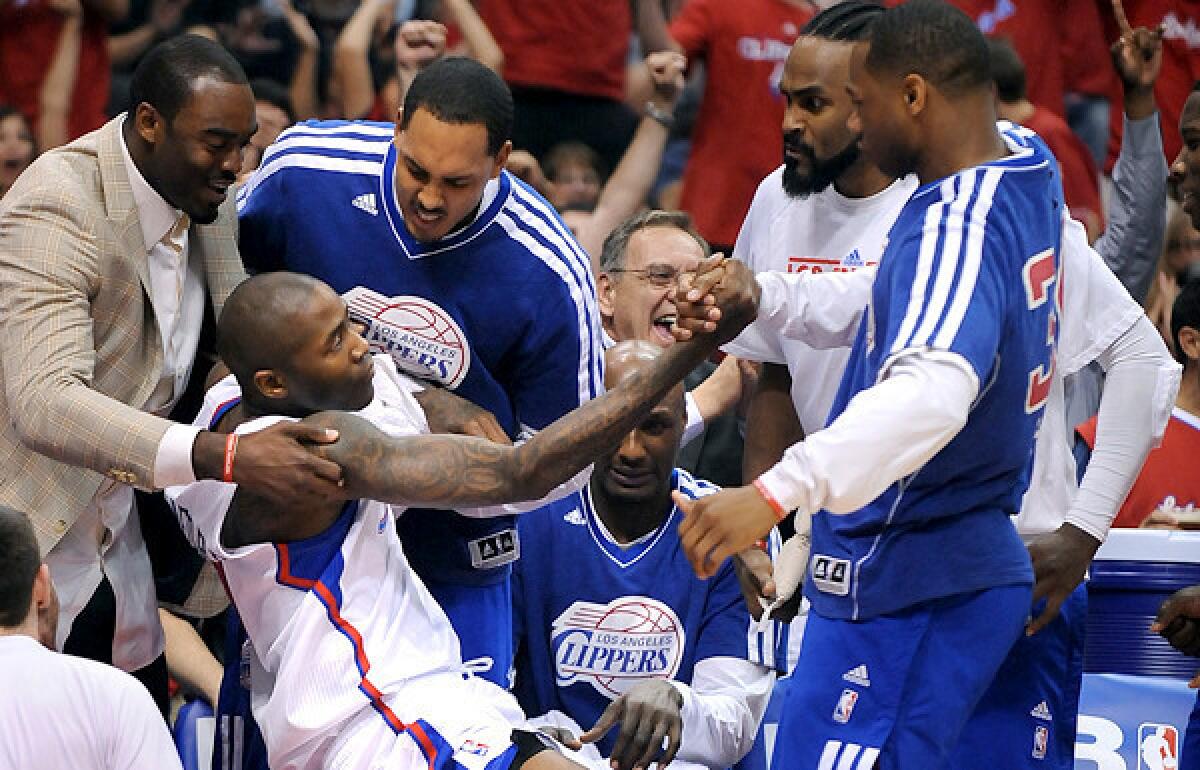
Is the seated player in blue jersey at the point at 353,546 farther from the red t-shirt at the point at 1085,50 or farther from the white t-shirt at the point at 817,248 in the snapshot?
the red t-shirt at the point at 1085,50

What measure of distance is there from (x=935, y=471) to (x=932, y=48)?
0.79 metres

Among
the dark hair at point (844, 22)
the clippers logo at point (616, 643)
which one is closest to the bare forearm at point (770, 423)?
the clippers logo at point (616, 643)

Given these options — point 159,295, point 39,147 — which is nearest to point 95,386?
point 159,295

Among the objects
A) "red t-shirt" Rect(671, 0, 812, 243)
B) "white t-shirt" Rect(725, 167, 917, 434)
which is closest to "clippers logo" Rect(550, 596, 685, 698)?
"white t-shirt" Rect(725, 167, 917, 434)

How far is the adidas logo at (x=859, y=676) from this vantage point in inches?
136

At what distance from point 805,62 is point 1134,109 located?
6.26ft

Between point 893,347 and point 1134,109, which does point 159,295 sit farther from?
point 1134,109

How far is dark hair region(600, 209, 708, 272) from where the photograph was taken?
5668 mm

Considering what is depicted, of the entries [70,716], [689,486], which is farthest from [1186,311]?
[70,716]

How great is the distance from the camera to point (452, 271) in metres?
4.11

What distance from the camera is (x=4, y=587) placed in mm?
3158

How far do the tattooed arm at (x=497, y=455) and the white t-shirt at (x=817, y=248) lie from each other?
100 centimetres

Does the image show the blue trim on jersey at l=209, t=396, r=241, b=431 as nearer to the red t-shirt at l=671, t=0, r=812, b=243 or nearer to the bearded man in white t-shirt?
the bearded man in white t-shirt

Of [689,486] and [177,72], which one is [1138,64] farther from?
[177,72]
